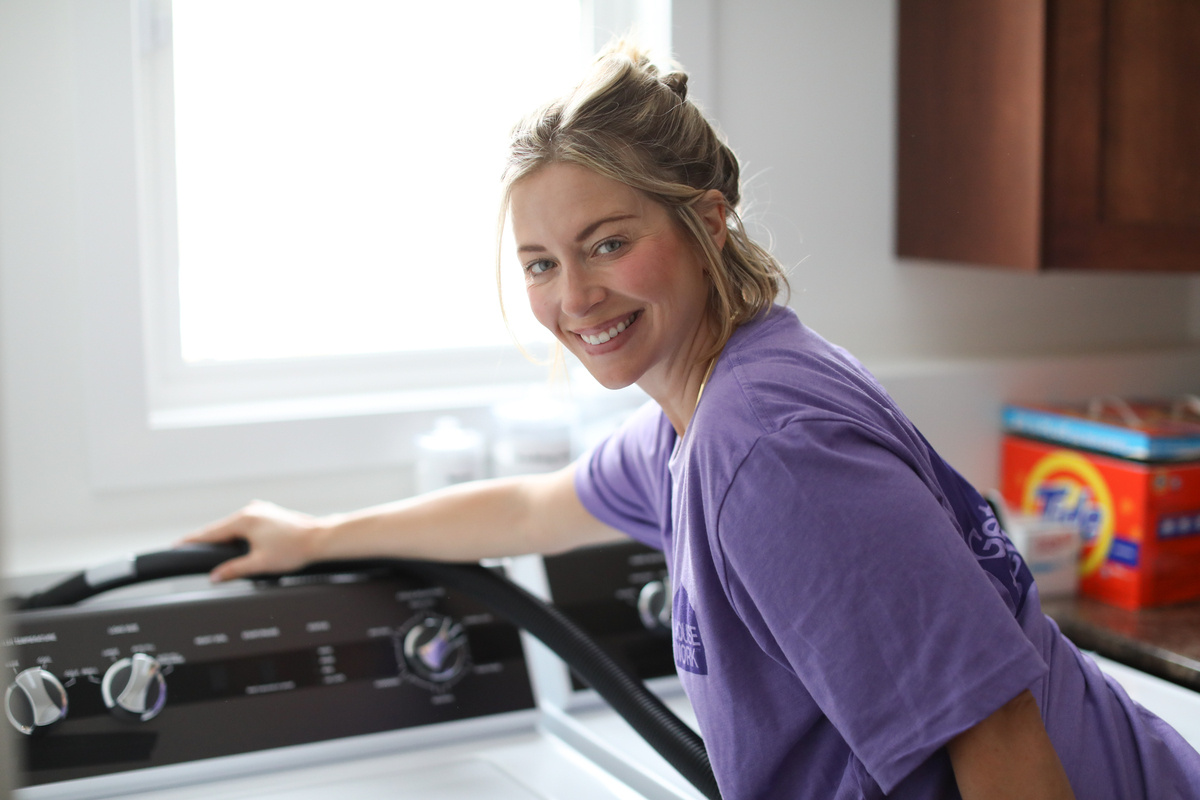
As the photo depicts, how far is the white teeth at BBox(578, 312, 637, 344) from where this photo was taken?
829mm

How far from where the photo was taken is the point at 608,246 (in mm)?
805

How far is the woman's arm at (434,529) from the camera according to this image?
1.10m

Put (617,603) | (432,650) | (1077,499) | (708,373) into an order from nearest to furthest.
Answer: (708,373)
(432,650)
(617,603)
(1077,499)

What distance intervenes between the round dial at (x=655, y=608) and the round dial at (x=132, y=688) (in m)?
0.49

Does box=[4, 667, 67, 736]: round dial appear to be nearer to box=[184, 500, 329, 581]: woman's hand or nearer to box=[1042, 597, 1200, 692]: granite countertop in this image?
box=[184, 500, 329, 581]: woman's hand

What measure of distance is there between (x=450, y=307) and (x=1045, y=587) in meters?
0.97

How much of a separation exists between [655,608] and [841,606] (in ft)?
1.68

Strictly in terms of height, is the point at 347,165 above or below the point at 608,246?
above

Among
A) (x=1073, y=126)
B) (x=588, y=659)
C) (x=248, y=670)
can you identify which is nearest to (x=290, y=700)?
(x=248, y=670)

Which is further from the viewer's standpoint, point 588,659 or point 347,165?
point 347,165

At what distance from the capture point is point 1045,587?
1445 mm

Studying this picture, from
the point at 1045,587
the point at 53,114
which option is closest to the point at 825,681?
the point at 1045,587

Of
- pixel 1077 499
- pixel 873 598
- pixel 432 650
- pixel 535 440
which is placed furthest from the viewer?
pixel 1077 499

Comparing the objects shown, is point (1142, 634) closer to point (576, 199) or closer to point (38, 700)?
point (576, 199)
